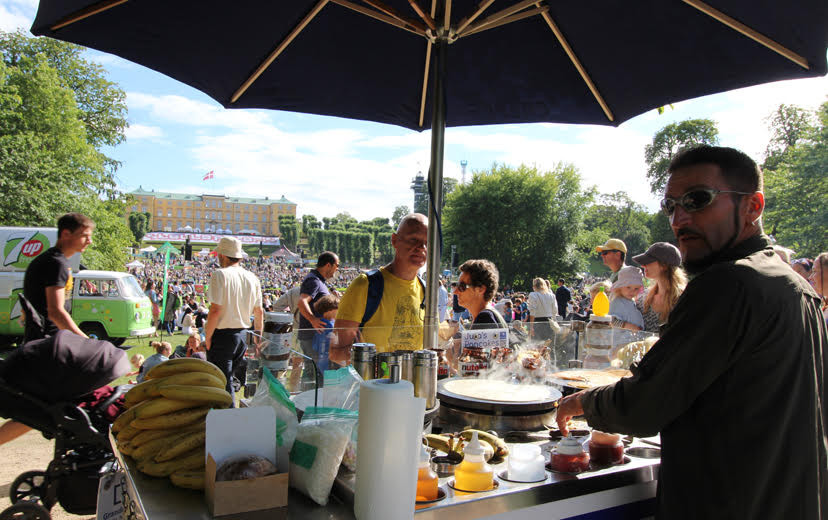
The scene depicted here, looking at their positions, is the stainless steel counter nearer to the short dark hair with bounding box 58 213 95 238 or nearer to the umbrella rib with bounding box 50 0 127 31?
the umbrella rib with bounding box 50 0 127 31

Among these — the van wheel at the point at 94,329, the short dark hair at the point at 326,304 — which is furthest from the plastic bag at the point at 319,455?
the van wheel at the point at 94,329

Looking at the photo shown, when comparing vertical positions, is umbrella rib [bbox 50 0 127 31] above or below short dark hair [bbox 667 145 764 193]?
above

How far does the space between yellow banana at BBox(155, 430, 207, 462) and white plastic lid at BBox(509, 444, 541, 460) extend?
1.03m

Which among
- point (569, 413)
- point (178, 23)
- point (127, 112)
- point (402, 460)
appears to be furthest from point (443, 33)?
point (127, 112)

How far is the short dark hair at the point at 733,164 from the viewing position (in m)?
1.60

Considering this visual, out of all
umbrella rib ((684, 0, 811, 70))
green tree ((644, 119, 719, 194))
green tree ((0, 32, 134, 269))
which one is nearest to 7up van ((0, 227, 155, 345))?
green tree ((0, 32, 134, 269))

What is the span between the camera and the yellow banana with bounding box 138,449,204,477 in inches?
59.3

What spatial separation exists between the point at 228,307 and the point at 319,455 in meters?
4.32

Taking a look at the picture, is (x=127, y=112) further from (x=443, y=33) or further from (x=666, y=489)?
(x=666, y=489)

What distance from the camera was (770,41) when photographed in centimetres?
223

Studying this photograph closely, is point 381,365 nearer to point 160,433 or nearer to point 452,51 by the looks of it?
point 160,433

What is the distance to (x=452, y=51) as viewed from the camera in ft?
10.1

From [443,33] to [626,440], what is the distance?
206cm

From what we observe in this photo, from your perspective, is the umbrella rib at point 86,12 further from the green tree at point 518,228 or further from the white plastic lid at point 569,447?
the green tree at point 518,228
